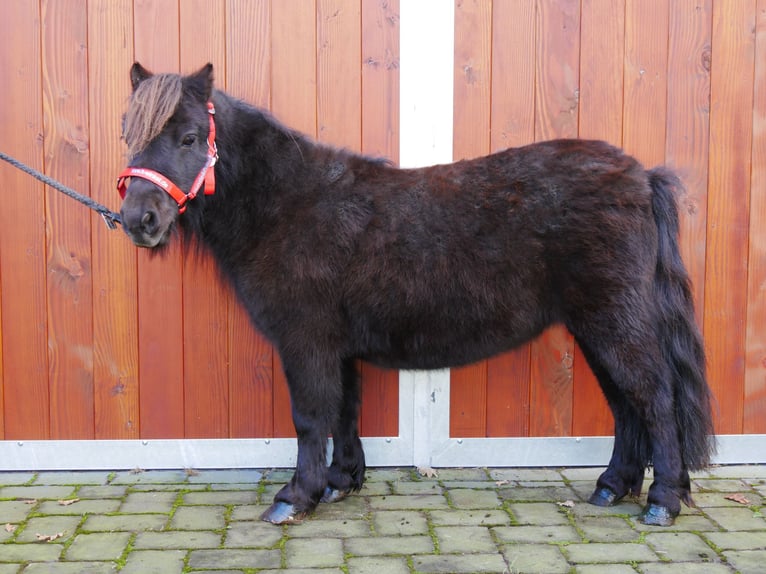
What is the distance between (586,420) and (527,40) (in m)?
2.34

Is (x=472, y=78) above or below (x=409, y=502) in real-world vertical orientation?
above

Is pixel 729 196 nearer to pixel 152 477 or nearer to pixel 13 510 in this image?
pixel 152 477

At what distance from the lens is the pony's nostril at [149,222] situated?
307 cm

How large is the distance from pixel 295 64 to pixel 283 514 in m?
2.53

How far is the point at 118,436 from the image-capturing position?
4324mm

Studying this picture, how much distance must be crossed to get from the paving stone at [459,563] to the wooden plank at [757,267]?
2.27 meters

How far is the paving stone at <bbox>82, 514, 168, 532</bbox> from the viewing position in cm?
337

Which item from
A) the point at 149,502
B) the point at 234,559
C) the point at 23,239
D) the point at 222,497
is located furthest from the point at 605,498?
the point at 23,239

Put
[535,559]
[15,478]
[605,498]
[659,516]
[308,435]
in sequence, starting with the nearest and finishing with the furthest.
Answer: [535,559] → [659,516] → [308,435] → [605,498] → [15,478]

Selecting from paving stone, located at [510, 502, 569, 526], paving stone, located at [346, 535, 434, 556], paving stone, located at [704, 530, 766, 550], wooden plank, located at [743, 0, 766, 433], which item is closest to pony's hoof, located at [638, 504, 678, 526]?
paving stone, located at [704, 530, 766, 550]

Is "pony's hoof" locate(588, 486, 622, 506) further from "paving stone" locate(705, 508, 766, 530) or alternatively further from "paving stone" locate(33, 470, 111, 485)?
"paving stone" locate(33, 470, 111, 485)

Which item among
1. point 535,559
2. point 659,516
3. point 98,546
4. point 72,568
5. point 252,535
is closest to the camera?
point 72,568

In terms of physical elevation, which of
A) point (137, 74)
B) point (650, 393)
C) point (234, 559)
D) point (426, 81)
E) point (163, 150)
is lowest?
point (234, 559)

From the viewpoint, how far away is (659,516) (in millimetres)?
3447
